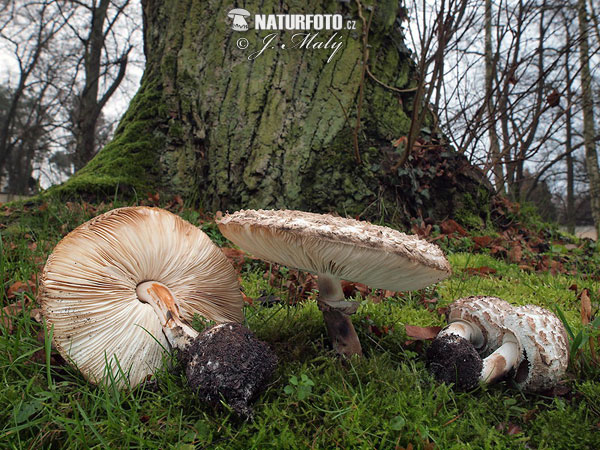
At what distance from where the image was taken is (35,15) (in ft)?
60.6

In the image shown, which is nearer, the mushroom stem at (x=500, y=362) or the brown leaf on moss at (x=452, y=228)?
the mushroom stem at (x=500, y=362)

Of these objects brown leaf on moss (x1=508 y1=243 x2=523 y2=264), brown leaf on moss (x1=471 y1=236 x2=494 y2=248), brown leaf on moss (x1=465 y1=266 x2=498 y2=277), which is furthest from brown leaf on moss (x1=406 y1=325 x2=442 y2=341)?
brown leaf on moss (x1=471 y1=236 x2=494 y2=248)

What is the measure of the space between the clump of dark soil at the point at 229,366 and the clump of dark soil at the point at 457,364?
0.81m

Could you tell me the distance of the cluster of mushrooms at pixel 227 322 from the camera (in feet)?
5.18

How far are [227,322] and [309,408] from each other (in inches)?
21.2

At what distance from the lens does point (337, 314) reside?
6.73 feet

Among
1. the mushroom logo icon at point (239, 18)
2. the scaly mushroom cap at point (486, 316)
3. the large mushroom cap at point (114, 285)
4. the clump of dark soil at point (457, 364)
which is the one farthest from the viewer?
the mushroom logo icon at point (239, 18)

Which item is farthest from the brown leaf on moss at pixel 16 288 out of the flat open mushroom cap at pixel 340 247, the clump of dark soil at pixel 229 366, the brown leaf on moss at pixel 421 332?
the brown leaf on moss at pixel 421 332

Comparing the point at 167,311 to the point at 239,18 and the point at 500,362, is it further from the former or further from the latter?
the point at 239,18

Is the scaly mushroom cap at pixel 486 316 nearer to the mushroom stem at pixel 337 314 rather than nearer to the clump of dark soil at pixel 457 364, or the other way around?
the clump of dark soil at pixel 457 364

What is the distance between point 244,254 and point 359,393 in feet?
7.49

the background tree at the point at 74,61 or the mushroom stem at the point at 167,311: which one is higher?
the background tree at the point at 74,61

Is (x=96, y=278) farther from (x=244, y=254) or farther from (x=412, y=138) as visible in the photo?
(x=412, y=138)

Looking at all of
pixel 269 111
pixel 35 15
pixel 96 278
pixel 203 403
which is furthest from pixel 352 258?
pixel 35 15
